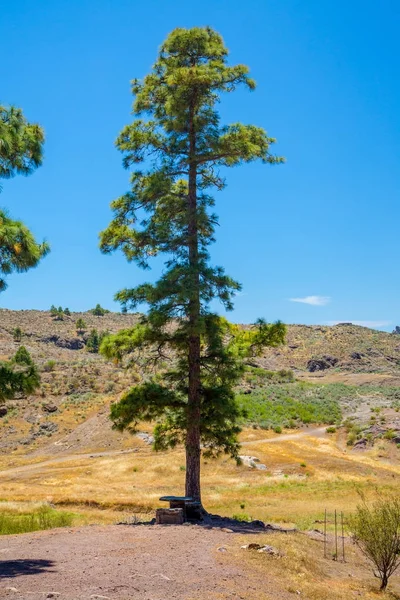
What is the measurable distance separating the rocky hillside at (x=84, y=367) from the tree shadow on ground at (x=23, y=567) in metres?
11.6

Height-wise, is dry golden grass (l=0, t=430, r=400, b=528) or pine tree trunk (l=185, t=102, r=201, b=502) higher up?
pine tree trunk (l=185, t=102, r=201, b=502)

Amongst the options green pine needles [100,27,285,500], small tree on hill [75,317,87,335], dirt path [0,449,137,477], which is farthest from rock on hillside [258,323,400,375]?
green pine needles [100,27,285,500]

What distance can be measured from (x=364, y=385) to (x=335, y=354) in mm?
30858

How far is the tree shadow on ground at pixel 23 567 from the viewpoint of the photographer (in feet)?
28.7

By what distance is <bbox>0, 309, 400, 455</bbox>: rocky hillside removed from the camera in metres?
53.1

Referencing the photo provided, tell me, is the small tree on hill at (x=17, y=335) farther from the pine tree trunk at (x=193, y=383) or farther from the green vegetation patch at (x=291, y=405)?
the pine tree trunk at (x=193, y=383)

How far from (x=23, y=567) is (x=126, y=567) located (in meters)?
1.81

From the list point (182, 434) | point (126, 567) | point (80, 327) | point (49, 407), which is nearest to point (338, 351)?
point (80, 327)

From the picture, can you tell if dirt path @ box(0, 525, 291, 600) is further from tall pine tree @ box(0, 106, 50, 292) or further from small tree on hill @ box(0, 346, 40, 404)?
tall pine tree @ box(0, 106, 50, 292)

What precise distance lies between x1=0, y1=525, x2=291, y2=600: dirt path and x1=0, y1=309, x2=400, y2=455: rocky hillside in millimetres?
8976

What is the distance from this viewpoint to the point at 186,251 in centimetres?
1770

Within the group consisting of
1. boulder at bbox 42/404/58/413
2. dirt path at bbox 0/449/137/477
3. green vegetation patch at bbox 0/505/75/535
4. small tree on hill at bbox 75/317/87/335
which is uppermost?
small tree on hill at bbox 75/317/87/335

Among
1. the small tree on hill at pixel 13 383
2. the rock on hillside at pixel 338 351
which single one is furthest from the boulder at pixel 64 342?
the small tree on hill at pixel 13 383

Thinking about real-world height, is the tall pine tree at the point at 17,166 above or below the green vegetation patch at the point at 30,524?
above
